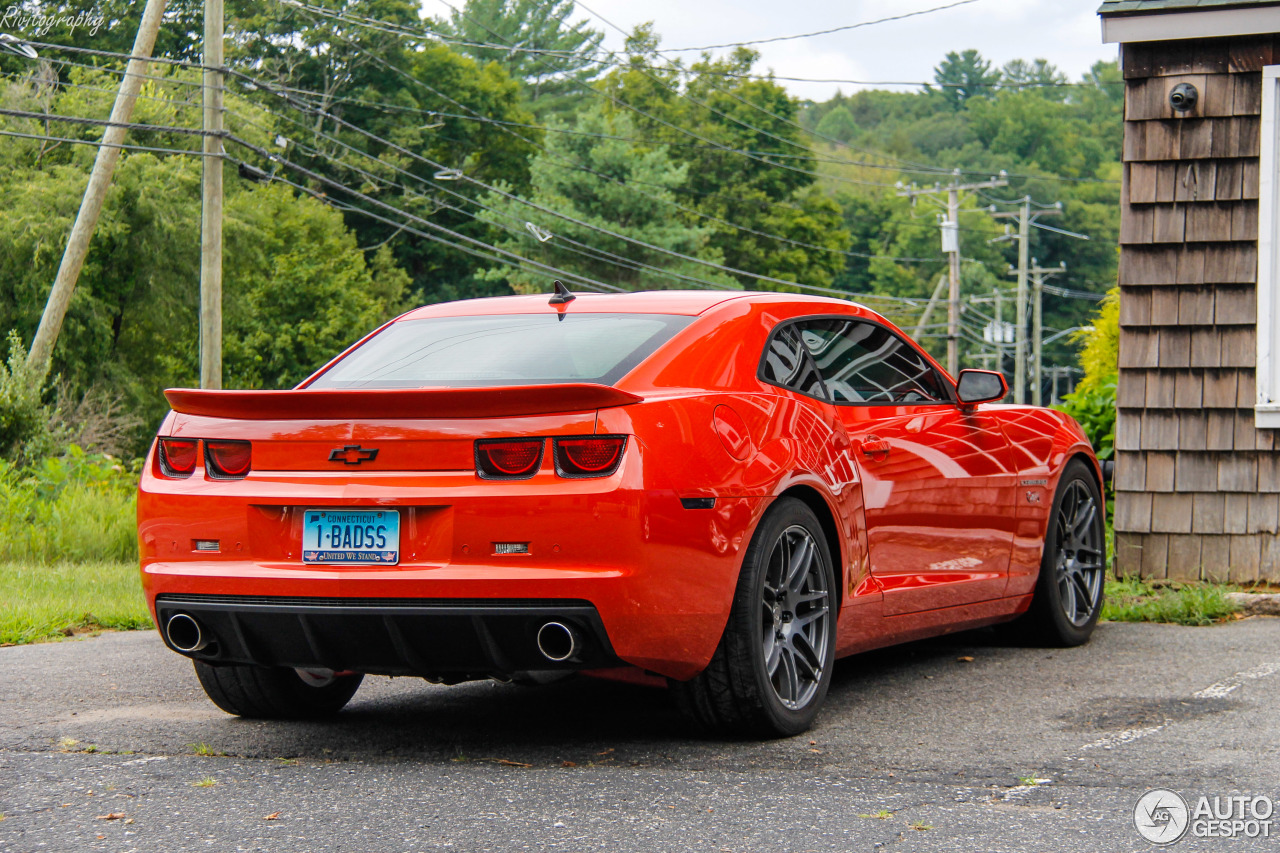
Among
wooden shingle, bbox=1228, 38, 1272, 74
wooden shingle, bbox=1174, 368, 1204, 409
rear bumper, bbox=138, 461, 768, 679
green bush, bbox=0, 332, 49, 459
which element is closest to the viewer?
rear bumper, bbox=138, 461, 768, 679

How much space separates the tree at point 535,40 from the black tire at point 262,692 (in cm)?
6425

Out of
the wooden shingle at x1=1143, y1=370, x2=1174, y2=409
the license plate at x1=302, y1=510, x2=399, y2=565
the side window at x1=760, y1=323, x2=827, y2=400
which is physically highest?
the side window at x1=760, y1=323, x2=827, y2=400

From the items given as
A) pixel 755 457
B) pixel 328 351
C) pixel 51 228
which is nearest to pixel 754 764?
pixel 755 457

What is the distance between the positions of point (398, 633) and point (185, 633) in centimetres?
74

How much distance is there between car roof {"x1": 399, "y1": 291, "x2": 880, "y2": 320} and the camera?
4957 mm

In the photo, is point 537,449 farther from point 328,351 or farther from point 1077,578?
point 328,351

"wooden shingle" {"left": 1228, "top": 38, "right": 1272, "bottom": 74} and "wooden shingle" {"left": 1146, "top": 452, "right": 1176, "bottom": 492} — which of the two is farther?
"wooden shingle" {"left": 1146, "top": 452, "right": 1176, "bottom": 492}

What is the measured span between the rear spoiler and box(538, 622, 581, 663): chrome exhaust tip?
0.60 meters

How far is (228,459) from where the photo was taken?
4395mm

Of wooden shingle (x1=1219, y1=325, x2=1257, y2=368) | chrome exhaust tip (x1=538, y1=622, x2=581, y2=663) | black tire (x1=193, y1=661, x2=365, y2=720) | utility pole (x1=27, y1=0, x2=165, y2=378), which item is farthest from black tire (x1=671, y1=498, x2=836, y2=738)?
utility pole (x1=27, y1=0, x2=165, y2=378)

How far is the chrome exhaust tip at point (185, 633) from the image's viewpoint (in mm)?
4367

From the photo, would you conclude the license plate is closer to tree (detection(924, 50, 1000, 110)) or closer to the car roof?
the car roof

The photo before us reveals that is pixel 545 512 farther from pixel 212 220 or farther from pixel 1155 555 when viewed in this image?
pixel 212 220

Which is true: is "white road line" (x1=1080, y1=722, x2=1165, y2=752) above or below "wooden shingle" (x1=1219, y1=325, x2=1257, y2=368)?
below
